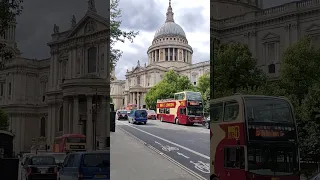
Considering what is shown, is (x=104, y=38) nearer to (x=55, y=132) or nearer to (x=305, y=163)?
(x=55, y=132)

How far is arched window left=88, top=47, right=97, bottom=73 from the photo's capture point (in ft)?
10.6

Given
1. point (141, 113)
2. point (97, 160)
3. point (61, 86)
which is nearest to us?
point (141, 113)

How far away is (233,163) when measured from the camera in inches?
117

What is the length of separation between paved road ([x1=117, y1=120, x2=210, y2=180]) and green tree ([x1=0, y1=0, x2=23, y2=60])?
2.72 meters

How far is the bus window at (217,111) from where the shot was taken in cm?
294

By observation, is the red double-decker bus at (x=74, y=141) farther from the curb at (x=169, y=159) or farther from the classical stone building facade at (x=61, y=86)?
the curb at (x=169, y=159)

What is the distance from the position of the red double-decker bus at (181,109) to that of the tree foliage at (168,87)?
43 mm

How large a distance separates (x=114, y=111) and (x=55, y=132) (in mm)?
1356

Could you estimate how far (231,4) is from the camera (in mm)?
3281

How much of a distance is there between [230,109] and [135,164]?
33.6 inches

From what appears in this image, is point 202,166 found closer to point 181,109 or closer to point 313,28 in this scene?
point 181,109

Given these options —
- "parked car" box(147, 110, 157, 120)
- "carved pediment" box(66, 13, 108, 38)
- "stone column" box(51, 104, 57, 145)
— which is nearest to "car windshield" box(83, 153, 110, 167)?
"parked car" box(147, 110, 157, 120)

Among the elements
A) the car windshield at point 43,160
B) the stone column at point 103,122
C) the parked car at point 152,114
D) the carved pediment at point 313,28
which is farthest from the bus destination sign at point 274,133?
the car windshield at point 43,160

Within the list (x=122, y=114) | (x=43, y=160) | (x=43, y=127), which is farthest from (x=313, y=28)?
(x=43, y=160)
